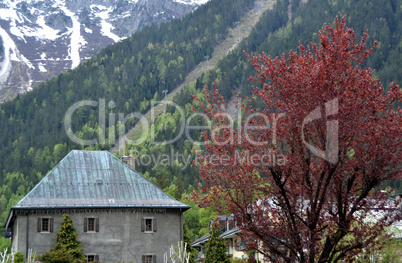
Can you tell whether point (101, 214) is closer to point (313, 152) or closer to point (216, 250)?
point (216, 250)

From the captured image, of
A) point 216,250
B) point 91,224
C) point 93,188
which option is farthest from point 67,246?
point 216,250

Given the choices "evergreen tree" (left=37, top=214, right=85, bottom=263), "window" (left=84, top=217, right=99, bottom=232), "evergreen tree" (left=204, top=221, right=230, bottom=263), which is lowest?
"evergreen tree" (left=204, top=221, right=230, bottom=263)

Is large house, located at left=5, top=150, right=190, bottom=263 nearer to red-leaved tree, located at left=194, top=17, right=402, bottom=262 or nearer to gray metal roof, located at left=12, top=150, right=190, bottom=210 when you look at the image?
gray metal roof, located at left=12, top=150, right=190, bottom=210

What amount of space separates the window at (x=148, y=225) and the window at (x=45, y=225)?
260 inches

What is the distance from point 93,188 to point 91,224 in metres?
2.97

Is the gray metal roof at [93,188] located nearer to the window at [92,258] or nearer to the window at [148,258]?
the window at [92,258]

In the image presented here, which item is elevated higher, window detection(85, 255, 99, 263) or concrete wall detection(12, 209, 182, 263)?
concrete wall detection(12, 209, 182, 263)

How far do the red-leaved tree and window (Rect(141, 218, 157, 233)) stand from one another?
2674 cm

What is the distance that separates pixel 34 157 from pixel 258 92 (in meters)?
169

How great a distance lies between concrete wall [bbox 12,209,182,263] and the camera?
38.4 metres

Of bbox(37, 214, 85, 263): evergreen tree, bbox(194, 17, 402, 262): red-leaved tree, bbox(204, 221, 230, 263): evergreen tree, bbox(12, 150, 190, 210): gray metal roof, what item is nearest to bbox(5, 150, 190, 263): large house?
bbox(12, 150, 190, 210): gray metal roof

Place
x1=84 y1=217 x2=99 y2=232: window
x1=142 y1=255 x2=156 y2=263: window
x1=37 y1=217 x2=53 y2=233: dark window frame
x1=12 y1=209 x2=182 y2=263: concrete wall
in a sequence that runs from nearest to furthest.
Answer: x1=12 y1=209 x2=182 y2=263: concrete wall, x1=37 y1=217 x2=53 y2=233: dark window frame, x1=84 y1=217 x2=99 y2=232: window, x1=142 y1=255 x2=156 y2=263: window

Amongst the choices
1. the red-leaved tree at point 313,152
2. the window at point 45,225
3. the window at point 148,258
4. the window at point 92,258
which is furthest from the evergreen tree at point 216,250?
the red-leaved tree at point 313,152

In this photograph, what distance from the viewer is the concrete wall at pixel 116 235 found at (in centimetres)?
3838
